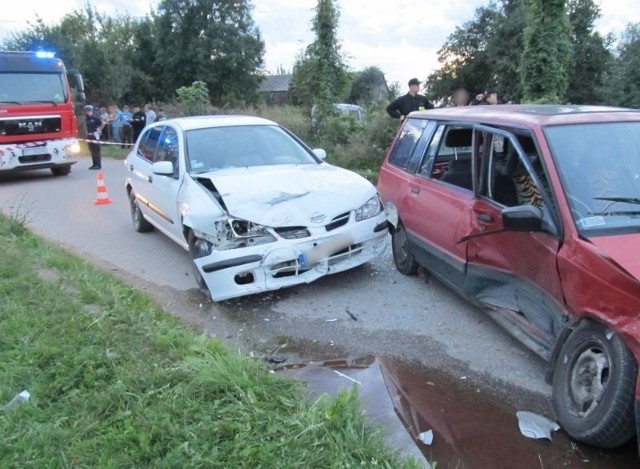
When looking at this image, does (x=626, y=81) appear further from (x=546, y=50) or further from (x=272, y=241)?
(x=272, y=241)

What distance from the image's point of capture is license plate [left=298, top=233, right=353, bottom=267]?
506 centimetres

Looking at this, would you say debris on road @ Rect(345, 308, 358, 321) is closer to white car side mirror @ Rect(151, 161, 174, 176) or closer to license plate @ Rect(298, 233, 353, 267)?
license plate @ Rect(298, 233, 353, 267)

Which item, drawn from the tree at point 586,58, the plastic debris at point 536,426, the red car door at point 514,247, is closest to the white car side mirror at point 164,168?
the red car door at point 514,247

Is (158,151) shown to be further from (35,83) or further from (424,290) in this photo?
(35,83)

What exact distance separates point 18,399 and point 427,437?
2.34 meters

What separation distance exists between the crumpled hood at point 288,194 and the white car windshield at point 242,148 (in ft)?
0.97

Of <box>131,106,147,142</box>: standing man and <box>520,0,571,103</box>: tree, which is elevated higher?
<box>520,0,571,103</box>: tree

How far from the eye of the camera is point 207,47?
46781 mm

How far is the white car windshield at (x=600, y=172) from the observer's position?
3.28m

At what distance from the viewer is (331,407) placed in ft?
9.27

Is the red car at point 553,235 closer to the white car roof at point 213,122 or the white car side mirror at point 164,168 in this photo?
the white car roof at point 213,122

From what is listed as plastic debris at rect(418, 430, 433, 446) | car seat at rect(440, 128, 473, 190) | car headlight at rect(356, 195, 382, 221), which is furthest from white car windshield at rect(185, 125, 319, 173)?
plastic debris at rect(418, 430, 433, 446)

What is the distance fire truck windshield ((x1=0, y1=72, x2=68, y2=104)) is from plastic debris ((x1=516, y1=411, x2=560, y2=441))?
45.9ft

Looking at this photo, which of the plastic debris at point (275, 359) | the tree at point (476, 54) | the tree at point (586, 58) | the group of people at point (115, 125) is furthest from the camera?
the tree at point (476, 54)
